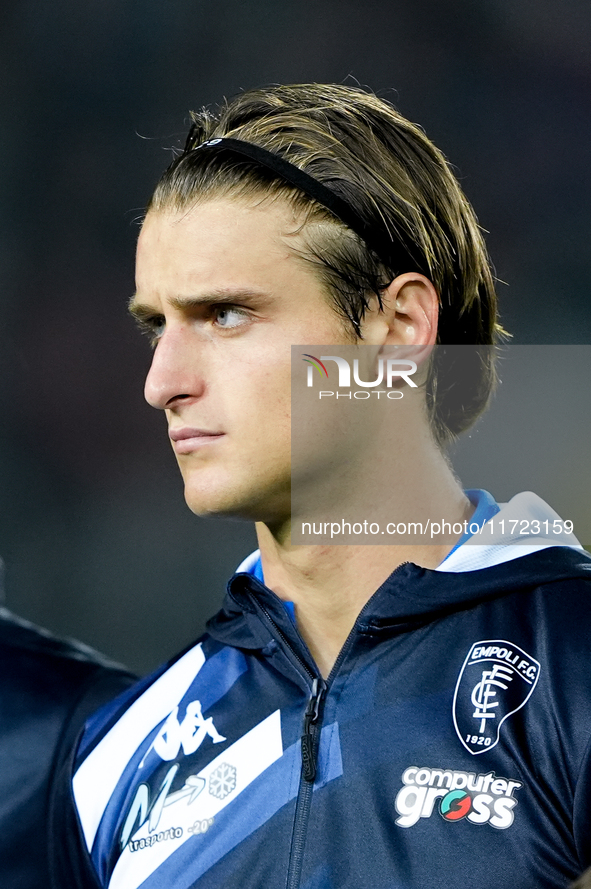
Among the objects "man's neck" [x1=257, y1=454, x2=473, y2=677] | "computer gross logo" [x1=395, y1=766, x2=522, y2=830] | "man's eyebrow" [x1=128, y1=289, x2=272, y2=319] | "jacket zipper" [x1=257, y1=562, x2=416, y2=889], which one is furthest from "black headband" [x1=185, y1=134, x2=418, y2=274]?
"computer gross logo" [x1=395, y1=766, x2=522, y2=830]

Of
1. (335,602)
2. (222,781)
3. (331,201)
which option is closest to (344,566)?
(335,602)

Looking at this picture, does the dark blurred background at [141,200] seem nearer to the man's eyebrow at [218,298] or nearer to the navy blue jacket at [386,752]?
the navy blue jacket at [386,752]

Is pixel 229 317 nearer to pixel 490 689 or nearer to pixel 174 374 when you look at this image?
pixel 174 374

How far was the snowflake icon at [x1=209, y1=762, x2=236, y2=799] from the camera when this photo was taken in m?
1.28

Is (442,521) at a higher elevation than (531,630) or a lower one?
higher

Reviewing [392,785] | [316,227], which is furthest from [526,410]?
[392,785]

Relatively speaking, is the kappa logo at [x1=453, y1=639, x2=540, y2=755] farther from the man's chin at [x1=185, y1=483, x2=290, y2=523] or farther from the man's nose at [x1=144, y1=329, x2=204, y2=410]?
the man's nose at [x1=144, y1=329, x2=204, y2=410]

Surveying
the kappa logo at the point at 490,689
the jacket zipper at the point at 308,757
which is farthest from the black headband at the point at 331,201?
the kappa logo at the point at 490,689

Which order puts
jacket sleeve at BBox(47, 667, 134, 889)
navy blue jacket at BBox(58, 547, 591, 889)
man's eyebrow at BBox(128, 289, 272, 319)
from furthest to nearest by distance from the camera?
1. jacket sleeve at BBox(47, 667, 134, 889)
2. man's eyebrow at BBox(128, 289, 272, 319)
3. navy blue jacket at BBox(58, 547, 591, 889)

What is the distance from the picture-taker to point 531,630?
3.84 ft

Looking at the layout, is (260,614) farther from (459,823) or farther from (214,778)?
(459,823)

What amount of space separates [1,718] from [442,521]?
2.85 feet

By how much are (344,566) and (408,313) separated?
1.21 feet

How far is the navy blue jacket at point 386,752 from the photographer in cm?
107
